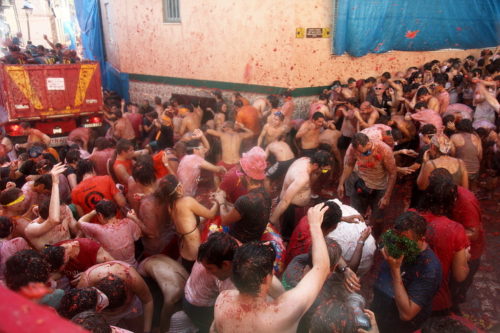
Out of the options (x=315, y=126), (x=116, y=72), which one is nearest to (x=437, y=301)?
(x=315, y=126)

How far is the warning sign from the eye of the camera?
8.11 meters

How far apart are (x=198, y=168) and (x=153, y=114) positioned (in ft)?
12.5

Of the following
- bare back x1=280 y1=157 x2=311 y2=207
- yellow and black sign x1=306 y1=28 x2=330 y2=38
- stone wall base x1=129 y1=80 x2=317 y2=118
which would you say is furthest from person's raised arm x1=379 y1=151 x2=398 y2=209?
yellow and black sign x1=306 y1=28 x2=330 y2=38

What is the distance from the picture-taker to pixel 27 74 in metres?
7.79

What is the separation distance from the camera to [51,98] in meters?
8.20

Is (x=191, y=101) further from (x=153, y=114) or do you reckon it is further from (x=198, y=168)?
(x=198, y=168)

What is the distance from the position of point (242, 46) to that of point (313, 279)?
8156 mm

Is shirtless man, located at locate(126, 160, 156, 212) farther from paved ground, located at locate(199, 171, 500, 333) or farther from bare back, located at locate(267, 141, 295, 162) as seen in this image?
paved ground, located at locate(199, 171, 500, 333)

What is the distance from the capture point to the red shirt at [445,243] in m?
2.85

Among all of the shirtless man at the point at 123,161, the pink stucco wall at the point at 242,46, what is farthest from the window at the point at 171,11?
the shirtless man at the point at 123,161

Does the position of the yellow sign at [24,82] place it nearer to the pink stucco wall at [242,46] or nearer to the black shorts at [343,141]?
the pink stucco wall at [242,46]

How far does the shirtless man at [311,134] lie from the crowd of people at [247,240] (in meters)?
0.02

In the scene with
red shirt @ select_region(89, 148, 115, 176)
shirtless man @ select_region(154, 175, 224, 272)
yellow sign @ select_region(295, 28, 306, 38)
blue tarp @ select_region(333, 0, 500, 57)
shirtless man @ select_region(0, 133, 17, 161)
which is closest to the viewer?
shirtless man @ select_region(154, 175, 224, 272)

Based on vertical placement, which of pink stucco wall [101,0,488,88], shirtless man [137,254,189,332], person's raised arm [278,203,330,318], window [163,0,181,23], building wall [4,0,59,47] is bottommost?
shirtless man [137,254,189,332]
